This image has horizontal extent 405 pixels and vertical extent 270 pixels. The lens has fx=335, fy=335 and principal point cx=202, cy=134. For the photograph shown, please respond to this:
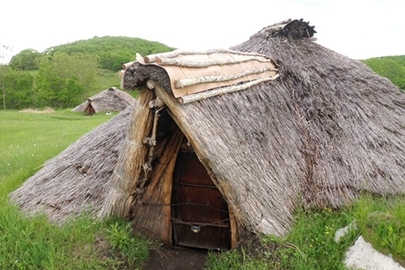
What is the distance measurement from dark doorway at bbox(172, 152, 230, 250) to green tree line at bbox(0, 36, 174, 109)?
31.2m

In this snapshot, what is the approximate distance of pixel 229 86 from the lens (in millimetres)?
5180

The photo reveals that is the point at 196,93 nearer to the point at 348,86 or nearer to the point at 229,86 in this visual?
the point at 229,86

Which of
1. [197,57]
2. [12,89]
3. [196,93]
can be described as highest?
[197,57]

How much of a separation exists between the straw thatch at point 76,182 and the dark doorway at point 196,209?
1.20 metres

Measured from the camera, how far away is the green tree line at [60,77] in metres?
42.4

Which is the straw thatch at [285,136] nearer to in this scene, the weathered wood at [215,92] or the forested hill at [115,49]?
the weathered wood at [215,92]

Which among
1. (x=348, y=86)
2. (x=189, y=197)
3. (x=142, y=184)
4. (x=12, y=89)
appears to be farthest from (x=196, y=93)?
(x=12, y=89)

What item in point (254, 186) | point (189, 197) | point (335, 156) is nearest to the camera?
point (254, 186)

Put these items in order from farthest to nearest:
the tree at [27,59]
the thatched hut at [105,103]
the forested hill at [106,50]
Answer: the tree at [27,59] < the forested hill at [106,50] < the thatched hut at [105,103]

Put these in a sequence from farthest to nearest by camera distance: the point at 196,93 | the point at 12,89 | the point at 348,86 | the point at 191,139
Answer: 1. the point at 12,89
2. the point at 348,86
3. the point at 196,93
4. the point at 191,139

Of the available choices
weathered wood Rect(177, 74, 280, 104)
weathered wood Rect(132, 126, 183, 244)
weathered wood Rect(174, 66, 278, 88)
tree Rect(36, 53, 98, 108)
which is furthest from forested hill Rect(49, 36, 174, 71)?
weathered wood Rect(132, 126, 183, 244)

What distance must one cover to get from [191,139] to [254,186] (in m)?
1.26

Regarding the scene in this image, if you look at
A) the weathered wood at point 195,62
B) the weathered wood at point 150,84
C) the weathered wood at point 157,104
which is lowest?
the weathered wood at point 157,104

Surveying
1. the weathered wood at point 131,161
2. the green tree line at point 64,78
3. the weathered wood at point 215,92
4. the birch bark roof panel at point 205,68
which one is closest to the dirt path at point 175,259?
the weathered wood at point 131,161
